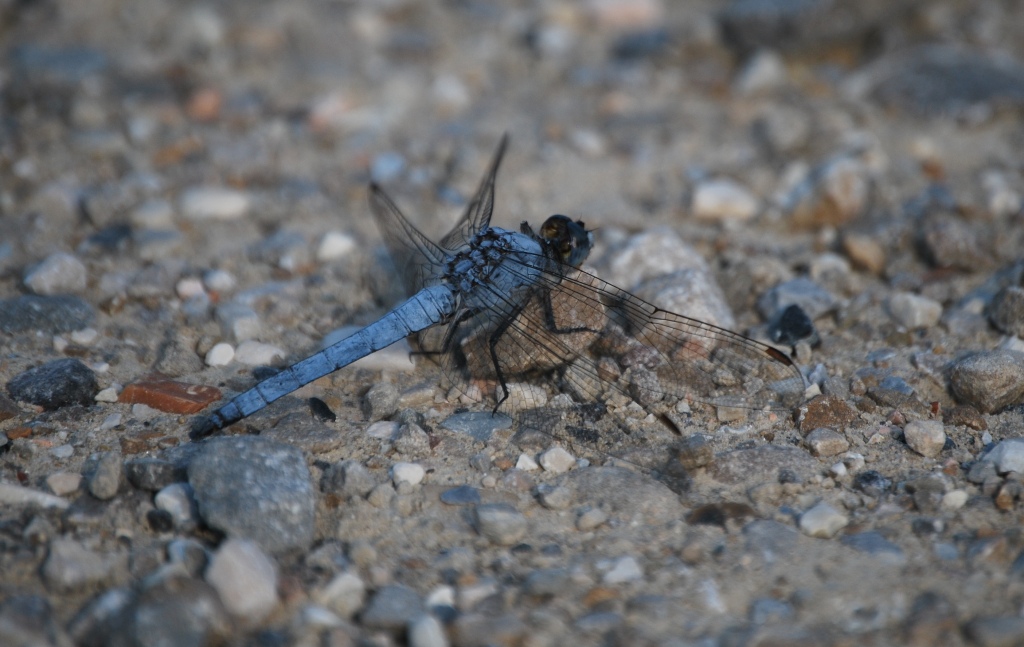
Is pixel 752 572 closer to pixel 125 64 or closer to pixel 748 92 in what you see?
pixel 748 92

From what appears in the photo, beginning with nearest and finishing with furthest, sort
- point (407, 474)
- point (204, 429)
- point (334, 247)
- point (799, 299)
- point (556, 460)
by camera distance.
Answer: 1. point (407, 474)
2. point (556, 460)
3. point (204, 429)
4. point (799, 299)
5. point (334, 247)

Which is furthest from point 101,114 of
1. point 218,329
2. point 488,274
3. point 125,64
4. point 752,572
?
point 752,572

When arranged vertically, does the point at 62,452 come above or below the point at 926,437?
below

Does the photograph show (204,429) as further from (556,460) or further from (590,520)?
(590,520)

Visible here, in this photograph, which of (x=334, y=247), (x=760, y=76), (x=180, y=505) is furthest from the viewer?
(x=760, y=76)

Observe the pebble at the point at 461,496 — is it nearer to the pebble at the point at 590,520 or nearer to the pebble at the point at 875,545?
the pebble at the point at 590,520

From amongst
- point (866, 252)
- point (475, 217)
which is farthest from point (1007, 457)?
point (475, 217)
